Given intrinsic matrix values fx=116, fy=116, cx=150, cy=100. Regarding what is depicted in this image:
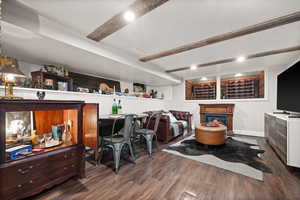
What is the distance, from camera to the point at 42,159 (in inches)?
56.4

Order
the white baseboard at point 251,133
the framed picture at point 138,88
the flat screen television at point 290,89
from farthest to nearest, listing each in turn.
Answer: the framed picture at point 138,88 → the white baseboard at point 251,133 → the flat screen television at point 290,89

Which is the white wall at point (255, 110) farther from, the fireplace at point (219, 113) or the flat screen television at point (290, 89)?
the flat screen television at point (290, 89)

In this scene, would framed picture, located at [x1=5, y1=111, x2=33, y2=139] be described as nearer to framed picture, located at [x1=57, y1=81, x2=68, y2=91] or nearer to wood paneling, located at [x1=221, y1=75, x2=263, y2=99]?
framed picture, located at [x1=57, y1=81, x2=68, y2=91]

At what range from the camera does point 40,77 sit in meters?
2.42

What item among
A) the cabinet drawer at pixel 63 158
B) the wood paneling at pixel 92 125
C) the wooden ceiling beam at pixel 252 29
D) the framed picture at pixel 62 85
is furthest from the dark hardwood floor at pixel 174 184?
the wooden ceiling beam at pixel 252 29

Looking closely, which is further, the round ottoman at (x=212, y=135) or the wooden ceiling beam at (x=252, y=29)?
the round ottoman at (x=212, y=135)

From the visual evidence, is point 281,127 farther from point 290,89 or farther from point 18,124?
point 18,124

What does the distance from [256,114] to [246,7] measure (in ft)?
13.6

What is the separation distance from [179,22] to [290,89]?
2878 mm

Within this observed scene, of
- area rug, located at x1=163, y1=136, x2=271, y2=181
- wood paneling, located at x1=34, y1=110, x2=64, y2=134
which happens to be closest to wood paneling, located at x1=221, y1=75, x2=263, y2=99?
area rug, located at x1=163, y1=136, x2=271, y2=181

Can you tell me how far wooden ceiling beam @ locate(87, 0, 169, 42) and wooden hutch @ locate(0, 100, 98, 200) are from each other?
4.14 ft

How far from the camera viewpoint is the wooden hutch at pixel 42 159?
1.19 meters

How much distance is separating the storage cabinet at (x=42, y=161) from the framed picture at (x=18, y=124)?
0.10 meters

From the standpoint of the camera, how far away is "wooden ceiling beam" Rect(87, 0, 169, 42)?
1423 millimetres
